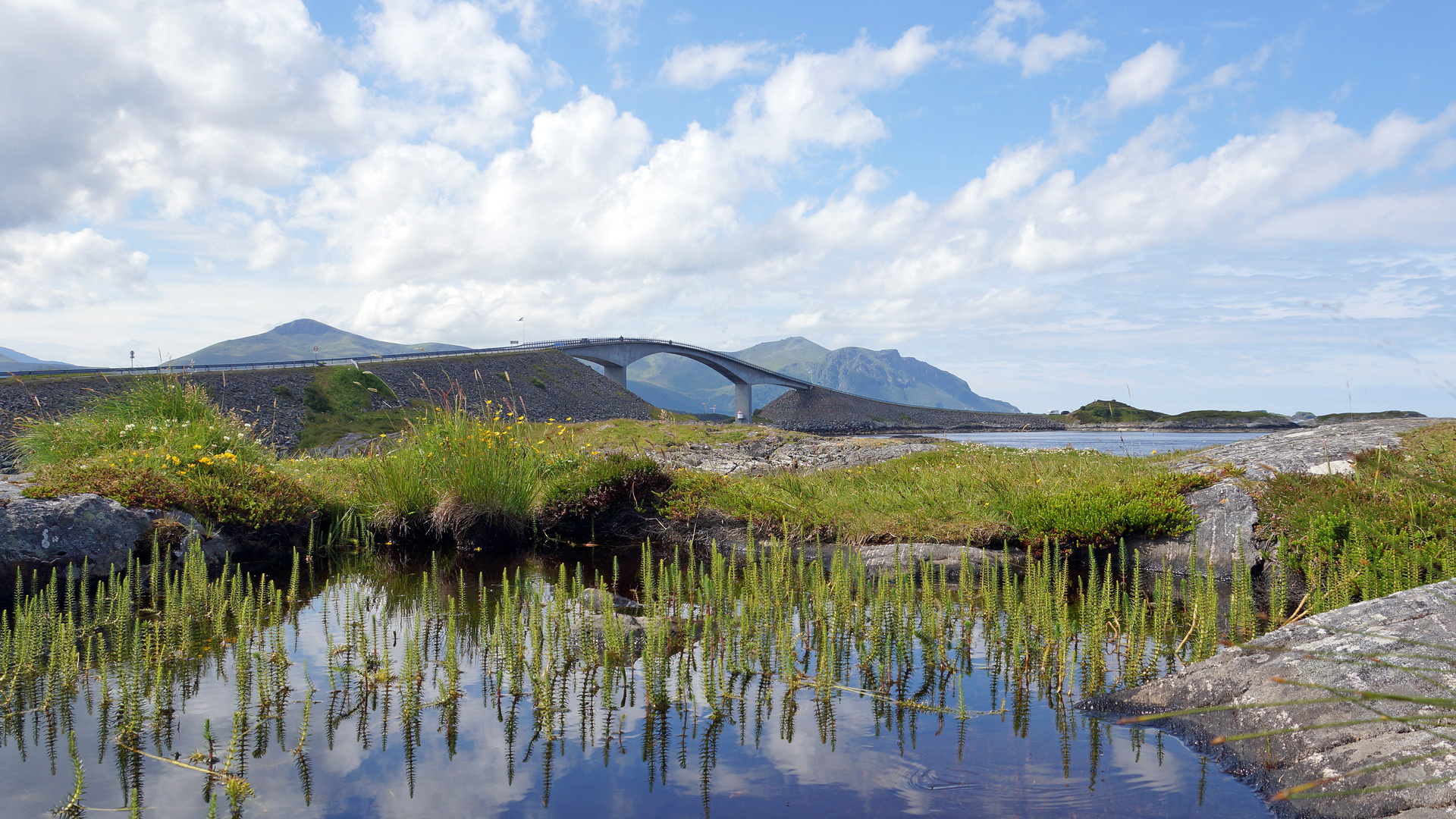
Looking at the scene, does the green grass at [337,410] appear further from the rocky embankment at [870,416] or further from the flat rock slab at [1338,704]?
the rocky embankment at [870,416]

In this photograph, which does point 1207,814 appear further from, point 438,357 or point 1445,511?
point 438,357

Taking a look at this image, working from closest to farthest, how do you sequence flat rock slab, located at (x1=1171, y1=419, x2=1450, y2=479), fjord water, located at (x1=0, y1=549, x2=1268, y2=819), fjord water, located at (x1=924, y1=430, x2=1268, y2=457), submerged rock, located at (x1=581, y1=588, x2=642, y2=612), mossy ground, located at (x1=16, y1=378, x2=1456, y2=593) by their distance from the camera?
1. fjord water, located at (x1=0, y1=549, x2=1268, y2=819)
2. submerged rock, located at (x1=581, y1=588, x2=642, y2=612)
3. mossy ground, located at (x1=16, y1=378, x2=1456, y2=593)
4. flat rock slab, located at (x1=1171, y1=419, x2=1450, y2=479)
5. fjord water, located at (x1=924, y1=430, x2=1268, y2=457)

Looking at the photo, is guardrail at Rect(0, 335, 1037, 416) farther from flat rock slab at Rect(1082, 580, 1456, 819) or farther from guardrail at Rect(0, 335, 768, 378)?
flat rock slab at Rect(1082, 580, 1456, 819)

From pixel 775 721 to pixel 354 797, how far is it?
2.32m

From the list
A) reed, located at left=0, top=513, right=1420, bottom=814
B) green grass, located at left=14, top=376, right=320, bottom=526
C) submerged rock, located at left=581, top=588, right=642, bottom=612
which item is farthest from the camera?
green grass, located at left=14, top=376, right=320, bottom=526

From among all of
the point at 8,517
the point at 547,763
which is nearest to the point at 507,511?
the point at 8,517

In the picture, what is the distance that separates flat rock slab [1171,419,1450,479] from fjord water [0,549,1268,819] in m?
6.98

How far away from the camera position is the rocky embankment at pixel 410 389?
35.9 m

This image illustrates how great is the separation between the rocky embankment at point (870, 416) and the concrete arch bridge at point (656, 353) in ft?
9.05

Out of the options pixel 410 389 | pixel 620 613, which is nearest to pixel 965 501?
pixel 620 613

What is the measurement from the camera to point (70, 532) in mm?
8219

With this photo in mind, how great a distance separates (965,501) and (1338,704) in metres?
6.38

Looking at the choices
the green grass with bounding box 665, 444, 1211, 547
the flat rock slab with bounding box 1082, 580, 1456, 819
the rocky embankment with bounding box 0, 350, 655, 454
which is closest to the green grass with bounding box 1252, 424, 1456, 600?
the green grass with bounding box 665, 444, 1211, 547

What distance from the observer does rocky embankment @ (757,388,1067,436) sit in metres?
Answer: 95.1
